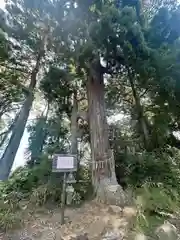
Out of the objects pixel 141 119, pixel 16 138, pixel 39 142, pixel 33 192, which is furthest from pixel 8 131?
pixel 141 119

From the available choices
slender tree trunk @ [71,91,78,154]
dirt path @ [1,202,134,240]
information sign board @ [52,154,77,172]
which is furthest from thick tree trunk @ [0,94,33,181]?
information sign board @ [52,154,77,172]

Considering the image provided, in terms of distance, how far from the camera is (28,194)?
13.3 ft

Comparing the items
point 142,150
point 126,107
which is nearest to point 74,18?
point 126,107

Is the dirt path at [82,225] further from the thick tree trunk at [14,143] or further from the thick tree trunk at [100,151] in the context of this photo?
the thick tree trunk at [14,143]

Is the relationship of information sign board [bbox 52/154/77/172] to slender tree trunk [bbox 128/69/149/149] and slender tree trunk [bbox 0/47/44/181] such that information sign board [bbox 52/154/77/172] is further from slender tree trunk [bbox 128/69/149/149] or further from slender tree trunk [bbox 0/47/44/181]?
slender tree trunk [bbox 128/69/149/149]

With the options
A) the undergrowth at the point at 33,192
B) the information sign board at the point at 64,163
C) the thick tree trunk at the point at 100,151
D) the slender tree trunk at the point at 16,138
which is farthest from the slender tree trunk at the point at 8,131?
the information sign board at the point at 64,163

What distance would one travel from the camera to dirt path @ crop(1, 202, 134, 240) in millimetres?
2773

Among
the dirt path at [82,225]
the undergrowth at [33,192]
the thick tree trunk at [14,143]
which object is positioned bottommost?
the dirt path at [82,225]

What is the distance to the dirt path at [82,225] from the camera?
2773 mm

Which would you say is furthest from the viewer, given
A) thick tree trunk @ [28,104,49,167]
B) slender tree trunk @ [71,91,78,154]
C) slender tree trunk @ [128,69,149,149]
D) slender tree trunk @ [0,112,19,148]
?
slender tree trunk @ [0,112,19,148]

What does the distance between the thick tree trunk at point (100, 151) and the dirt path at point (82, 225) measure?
0.83 feet

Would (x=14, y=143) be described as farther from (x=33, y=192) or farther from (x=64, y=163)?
(x=64, y=163)

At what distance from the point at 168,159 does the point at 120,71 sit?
2343 mm

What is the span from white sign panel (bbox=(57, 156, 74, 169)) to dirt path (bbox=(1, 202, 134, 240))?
31.6 inches
